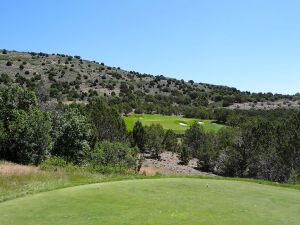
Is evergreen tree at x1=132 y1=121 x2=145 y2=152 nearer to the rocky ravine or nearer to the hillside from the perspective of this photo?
the rocky ravine

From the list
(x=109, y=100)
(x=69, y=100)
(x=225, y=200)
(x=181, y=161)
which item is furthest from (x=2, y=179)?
(x=109, y=100)

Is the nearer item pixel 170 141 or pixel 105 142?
pixel 105 142

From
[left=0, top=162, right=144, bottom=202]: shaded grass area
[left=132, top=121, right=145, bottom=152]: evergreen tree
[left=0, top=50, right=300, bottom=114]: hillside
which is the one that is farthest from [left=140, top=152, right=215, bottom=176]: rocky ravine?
[left=0, top=162, right=144, bottom=202]: shaded grass area

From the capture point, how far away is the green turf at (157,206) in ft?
33.4

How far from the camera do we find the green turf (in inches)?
401

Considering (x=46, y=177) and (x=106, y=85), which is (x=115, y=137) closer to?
(x=46, y=177)

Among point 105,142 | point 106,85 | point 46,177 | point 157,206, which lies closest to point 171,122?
point 106,85

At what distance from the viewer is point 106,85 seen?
113 meters

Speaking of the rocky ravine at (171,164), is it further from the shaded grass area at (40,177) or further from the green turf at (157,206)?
the green turf at (157,206)

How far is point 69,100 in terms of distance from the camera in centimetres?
8756

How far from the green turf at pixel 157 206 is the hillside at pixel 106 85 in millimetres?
62030

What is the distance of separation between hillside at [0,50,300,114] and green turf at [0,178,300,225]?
62.0 m

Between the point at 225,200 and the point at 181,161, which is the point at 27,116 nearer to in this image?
the point at 225,200

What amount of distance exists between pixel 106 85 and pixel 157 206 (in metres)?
102
